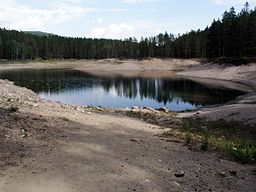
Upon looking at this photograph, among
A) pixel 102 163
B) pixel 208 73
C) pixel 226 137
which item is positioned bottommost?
pixel 226 137

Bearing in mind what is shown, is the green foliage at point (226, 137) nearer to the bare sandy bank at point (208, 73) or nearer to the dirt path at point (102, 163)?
the dirt path at point (102, 163)

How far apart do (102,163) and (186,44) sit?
452 ft

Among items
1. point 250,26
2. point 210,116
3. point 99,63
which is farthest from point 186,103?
point 99,63

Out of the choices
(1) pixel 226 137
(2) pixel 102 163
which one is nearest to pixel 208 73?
(1) pixel 226 137

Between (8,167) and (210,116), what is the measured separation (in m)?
20.6

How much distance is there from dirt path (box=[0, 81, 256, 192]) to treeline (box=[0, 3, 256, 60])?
87.9 metres

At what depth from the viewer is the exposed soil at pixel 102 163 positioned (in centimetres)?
1081

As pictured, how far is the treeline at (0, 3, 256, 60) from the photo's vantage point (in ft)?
329

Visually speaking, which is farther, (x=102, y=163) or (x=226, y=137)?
(x=226, y=137)

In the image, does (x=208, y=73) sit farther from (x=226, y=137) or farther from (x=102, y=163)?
(x=102, y=163)

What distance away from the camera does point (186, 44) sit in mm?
146250

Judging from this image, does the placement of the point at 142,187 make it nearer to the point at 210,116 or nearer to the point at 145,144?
the point at 145,144

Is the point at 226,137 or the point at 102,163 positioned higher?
the point at 102,163

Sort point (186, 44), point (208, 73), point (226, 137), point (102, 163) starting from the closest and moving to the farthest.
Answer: point (102, 163) < point (226, 137) < point (208, 73) < point (186, 44)
